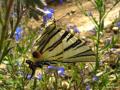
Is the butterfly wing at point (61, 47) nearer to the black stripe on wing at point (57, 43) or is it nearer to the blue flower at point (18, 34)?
the black stripe on wing at point (57, 43)

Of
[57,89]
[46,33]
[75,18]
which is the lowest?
[57,89]

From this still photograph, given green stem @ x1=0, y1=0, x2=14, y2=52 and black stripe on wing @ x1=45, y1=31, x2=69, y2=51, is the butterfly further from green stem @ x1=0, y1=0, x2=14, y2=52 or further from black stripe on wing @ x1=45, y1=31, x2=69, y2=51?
green stem @ x1=0, y1=0, x2=14, y2=52

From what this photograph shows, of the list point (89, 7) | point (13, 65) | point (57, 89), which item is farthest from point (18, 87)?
point (89, 7)

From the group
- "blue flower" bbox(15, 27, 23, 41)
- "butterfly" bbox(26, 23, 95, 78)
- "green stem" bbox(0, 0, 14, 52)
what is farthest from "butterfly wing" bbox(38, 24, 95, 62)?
"green stem" bbox(0, 0, 14, 52)

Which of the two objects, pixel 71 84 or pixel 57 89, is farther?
pixel 71 84

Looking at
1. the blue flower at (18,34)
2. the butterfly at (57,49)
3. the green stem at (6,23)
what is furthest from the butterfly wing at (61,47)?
the green stem at (6,23)

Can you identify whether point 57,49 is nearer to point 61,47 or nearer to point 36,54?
point 61,47

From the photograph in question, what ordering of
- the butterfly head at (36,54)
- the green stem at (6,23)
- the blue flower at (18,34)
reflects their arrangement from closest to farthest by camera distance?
the green stem at (6,23) → the butterfly head at (36,54) → the blue flower at (18,34)

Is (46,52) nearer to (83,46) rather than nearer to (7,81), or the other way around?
(83,46)

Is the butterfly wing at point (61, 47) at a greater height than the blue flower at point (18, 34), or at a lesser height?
lesser
